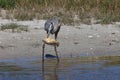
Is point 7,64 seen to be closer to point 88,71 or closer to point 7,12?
point 88,71

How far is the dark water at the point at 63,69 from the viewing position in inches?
329

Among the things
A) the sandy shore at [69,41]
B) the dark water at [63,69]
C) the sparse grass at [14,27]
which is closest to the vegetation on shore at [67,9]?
the sandy shore at [69,41]

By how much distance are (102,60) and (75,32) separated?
2.79m

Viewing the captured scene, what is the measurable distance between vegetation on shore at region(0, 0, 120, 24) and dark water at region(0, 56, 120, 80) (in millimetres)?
4049

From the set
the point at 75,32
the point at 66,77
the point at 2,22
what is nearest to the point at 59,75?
the point at 66,77

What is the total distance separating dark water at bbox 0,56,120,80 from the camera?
8.37 m

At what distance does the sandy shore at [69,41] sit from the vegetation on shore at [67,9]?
2.62 feet

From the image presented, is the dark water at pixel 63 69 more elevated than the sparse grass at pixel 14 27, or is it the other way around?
the sparse grass at pixel 14 27

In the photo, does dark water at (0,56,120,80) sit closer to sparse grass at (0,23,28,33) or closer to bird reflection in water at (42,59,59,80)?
bird reflection in water at (42,59,59,80)

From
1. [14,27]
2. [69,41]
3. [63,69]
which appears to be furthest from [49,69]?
[14,27]

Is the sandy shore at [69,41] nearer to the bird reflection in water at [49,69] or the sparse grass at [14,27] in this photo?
the sparse grass at [14,27]

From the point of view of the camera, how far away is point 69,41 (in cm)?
1179

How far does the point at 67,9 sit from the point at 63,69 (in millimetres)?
6774

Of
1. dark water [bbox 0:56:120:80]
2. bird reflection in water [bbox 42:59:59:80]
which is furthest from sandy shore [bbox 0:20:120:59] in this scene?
bird reflection in water [bbox 42:59:59:80]
